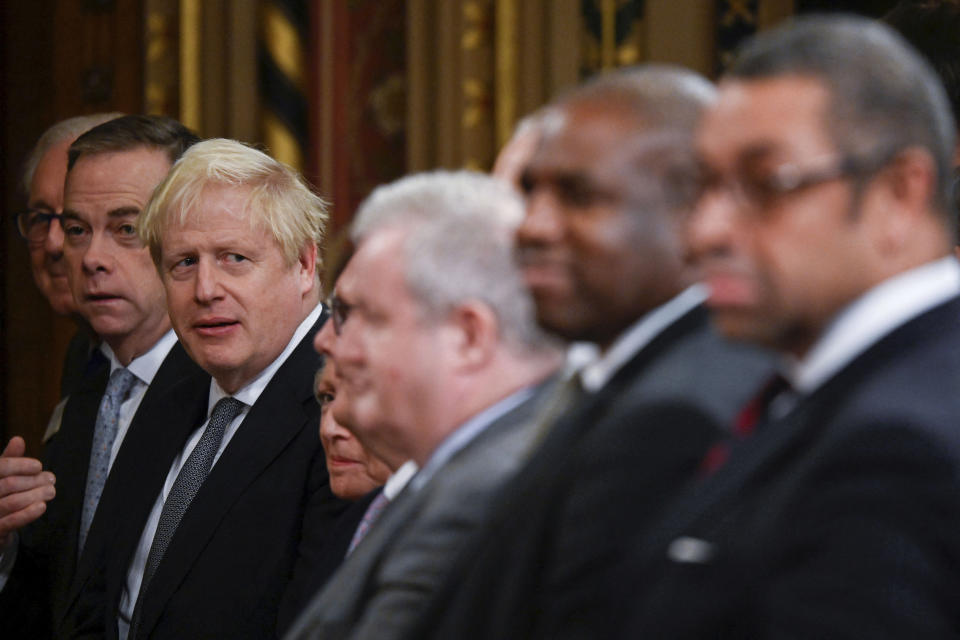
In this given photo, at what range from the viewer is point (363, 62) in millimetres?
4246

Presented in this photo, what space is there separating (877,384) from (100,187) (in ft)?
8.83

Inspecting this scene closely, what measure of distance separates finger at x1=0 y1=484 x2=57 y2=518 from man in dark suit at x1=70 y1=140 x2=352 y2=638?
15 centimetres

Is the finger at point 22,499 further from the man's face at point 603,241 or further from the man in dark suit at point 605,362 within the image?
the man's face at point 603,241

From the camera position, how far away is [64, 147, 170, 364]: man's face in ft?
11.1

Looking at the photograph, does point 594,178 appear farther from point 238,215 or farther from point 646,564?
point 238,215

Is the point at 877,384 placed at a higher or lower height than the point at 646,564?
higher

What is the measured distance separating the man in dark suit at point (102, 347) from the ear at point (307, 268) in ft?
1.19

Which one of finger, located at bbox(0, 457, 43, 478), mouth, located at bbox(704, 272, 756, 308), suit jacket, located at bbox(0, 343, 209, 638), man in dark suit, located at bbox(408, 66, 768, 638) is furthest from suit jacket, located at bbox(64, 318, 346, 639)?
mouth, located at bbox(704, 272, 756, 308)

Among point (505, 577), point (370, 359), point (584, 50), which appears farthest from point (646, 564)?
point (584, 50)

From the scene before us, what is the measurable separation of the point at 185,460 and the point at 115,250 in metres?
0.84

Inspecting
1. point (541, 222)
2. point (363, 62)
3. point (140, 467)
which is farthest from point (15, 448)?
point (541, 222)

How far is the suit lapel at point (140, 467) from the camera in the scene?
112 inches

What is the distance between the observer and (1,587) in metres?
3.13

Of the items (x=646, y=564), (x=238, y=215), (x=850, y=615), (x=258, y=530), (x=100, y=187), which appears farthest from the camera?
(x=100, y=187)
